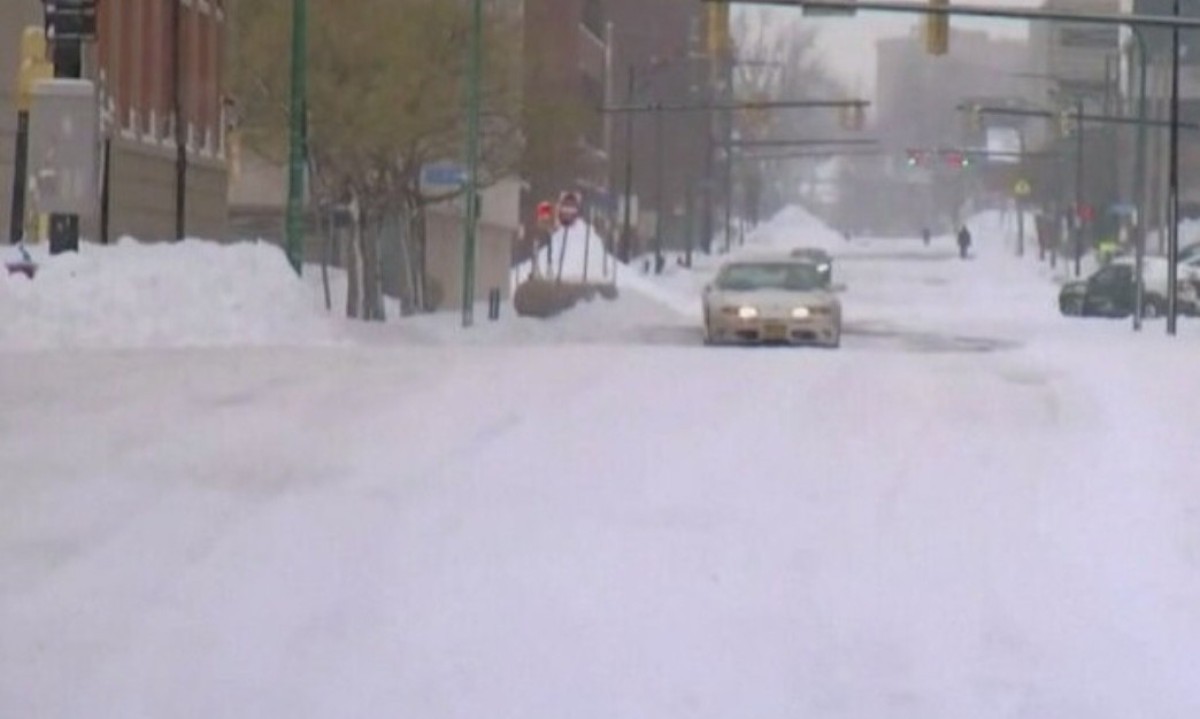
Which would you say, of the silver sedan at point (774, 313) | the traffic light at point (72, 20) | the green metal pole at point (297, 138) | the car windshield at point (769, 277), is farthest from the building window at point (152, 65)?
the traffic light at point (72, 20)

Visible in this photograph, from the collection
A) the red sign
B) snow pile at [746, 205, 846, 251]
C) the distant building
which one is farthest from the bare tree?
snow pile at [746, 205, 846, 251]

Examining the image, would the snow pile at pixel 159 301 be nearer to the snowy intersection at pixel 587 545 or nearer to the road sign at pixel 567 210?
the snowy intersection at pixel 587 545

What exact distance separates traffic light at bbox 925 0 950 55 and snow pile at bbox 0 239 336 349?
829cm

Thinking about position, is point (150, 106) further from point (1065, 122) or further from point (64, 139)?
point (1065, 122)

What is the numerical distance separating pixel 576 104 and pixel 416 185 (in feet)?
28.1

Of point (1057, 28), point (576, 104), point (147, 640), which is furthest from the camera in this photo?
point (1057, 28)

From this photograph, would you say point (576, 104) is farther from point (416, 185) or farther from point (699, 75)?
point (699, 75)

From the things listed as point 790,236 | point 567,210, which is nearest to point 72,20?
point 567,210

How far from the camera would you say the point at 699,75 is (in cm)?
12938

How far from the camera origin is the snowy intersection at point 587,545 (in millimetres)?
10867

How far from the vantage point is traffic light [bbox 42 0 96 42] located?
3008cm

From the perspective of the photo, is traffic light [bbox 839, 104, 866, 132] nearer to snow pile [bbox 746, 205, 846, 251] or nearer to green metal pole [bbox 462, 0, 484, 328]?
green metal pole [bbox 462, 0, 484, 328]

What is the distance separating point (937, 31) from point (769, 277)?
812 cm

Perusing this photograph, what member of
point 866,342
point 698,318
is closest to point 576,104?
point 698,318
